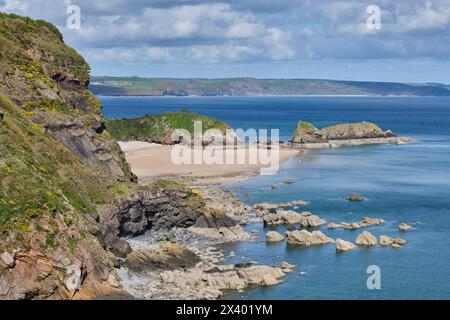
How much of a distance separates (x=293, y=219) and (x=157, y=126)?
98.8 meters

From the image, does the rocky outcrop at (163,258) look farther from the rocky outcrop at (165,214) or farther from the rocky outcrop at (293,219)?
the rocky outcrop at (293,219)

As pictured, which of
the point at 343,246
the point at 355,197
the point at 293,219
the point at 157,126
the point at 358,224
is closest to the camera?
the point at 343,246

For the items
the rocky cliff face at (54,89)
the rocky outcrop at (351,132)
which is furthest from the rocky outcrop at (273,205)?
the rocky outcrop at (351,132)

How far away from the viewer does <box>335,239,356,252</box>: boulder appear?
66.9 m

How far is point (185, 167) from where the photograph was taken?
128750 mm

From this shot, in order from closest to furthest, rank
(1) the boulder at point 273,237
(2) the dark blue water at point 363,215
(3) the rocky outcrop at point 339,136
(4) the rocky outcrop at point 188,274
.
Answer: (4) the rocky outcrop at point 188,274, (2) the dark blue water at point 363,215, (1) the boulder at point 273,237, (3) the rocky outcrop at point 339,136

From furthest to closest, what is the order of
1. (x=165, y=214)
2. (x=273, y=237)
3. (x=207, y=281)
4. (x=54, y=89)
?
(x=54, y=89)
(x=165, y=214)
(x=273, y=237)
(x=207, y=281)

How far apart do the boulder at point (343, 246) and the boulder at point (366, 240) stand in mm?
1509

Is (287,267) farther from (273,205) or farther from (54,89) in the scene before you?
(54,89)

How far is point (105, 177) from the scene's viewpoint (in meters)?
67.9

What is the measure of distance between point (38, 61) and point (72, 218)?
106ft

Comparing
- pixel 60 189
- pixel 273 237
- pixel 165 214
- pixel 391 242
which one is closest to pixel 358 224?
pixel 391 242

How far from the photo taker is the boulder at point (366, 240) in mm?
69000

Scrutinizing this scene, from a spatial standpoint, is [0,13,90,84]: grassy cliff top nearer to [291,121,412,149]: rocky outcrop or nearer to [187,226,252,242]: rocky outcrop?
[187,226,252,242]: rocky outcrop
